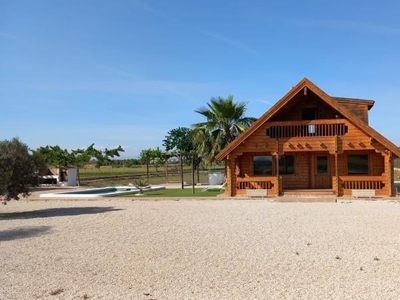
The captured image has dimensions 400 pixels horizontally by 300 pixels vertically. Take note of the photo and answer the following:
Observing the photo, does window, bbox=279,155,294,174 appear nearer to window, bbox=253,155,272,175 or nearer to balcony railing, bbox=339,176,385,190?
window, bbox=253,155,272,175

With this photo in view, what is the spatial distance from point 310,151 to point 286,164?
7.39ft

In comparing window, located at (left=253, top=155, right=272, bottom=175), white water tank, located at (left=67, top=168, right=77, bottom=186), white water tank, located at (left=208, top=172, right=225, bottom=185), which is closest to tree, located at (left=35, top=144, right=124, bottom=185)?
white water tank, located at (left=67, top=168, right=77, bottom=186)

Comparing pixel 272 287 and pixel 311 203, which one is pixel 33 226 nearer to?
pixel 272 287

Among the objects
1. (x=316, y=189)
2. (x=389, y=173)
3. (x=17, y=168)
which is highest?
(x=17, y=168)

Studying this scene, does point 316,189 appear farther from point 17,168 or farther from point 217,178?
point 17,168

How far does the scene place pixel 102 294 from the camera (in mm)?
6211

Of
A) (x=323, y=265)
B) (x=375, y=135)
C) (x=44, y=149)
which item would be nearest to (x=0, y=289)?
(x=323, y=265)

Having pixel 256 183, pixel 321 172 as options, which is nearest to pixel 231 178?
pixel 256 183

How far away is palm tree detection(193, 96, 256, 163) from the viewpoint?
25594mm

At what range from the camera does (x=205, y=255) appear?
28.3 ft

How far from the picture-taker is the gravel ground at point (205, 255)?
20.8 feet

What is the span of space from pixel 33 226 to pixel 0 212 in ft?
18.4

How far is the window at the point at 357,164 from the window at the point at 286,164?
120 inches

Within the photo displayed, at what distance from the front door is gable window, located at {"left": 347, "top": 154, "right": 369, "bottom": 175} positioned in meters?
1.31
